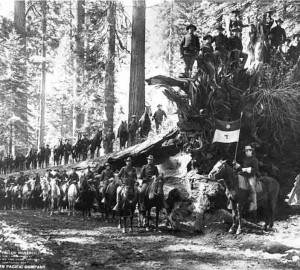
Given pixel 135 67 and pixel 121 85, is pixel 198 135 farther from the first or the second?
pixel 121 85

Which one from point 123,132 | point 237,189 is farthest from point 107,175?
point 237,189

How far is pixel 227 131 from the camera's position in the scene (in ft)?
42.3

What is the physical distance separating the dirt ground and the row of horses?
813 mm

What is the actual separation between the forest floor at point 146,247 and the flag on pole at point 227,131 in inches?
100

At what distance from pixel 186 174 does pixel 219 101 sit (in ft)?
8.48

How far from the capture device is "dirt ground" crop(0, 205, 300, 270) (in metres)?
8.27

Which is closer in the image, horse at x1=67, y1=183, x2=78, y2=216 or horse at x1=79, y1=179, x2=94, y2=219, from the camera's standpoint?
→ horse at x1=79, y1=179, x2=94, y2=219

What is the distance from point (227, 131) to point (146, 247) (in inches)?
181

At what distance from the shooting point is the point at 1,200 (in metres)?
19.4

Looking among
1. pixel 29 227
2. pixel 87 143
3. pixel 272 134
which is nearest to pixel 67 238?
pixel 29 227

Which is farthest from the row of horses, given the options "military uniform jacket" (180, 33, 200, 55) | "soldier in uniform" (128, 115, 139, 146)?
"military uniform jacket" (180, 33, 200, 55)

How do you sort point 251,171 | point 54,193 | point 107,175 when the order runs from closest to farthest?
point 251,171
point 107,175
point 54,193

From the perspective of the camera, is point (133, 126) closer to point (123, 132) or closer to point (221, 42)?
point (123, 132)

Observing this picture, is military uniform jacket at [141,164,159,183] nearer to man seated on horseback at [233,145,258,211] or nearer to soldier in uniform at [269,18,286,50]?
man seated on horseback at [233,145,258,211]
